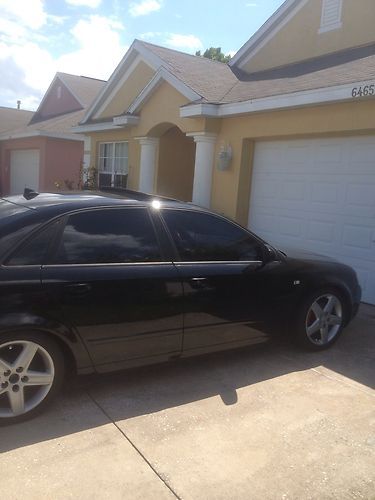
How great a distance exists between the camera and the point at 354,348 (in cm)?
515

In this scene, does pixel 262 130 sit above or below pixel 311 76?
below

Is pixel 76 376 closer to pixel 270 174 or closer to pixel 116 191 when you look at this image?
pixel 116 191

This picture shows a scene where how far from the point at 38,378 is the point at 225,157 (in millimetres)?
6402

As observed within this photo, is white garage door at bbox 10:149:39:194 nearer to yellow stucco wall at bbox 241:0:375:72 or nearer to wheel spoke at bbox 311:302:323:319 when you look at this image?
yellow stucco wall at bbox 241:0:375:72

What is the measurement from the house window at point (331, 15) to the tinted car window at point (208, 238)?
6330 millimetres

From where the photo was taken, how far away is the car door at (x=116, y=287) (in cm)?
337

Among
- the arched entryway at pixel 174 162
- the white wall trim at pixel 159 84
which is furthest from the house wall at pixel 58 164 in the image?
the white wall trim at pixel 159 84

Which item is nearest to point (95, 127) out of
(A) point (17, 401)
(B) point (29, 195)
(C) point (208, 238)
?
(B) point (29, 195)

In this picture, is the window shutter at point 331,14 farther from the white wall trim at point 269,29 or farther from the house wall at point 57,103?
the house wall at point 57,103

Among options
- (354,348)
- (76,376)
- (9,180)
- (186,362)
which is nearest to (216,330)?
(186,362)

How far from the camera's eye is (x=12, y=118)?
26188 millimetres

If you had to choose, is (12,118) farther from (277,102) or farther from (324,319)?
(324,319)

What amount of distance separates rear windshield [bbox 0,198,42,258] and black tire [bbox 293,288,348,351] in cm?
266

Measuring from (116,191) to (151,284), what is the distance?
1186 millimetres
